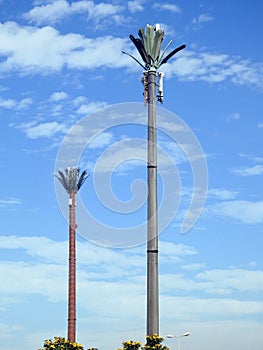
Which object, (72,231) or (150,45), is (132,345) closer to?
(150,45)

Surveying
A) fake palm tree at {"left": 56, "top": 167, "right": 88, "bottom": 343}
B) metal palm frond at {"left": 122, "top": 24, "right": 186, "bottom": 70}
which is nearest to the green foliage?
metal palm frond at {"left": 122, "top": 24, "right": 186, "bottom": 70}

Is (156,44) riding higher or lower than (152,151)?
higher

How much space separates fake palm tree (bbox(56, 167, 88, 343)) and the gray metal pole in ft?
70.7

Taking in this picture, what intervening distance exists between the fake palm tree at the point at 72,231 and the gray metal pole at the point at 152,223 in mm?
21539

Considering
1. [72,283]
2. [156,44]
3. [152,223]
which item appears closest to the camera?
[152,223]

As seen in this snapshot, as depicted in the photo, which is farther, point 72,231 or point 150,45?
point 72,231

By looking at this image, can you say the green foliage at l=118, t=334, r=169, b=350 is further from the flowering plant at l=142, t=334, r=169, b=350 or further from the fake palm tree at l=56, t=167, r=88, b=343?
the fake palm tree at l=56, t=167, r=88, b=343

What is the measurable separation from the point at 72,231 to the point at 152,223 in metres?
25.2

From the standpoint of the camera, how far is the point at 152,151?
84.6 feet

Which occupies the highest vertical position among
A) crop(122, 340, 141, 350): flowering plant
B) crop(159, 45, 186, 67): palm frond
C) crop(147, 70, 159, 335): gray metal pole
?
crop(159, 45, 186, 67): palm frond

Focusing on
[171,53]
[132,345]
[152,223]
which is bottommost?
[132,345]

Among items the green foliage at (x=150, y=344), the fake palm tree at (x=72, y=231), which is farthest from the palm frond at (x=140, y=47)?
the fake palm tree at (x=72, y=231)

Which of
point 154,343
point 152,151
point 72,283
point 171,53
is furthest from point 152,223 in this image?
point 72,283

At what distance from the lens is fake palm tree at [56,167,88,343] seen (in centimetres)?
4581
